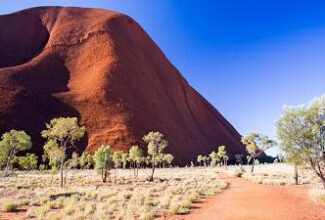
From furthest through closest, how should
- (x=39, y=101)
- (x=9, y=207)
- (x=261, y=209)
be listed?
(x=39, y=101)
(x=9, y=207)
(x=261, y=209)

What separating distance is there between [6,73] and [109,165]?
6643cm

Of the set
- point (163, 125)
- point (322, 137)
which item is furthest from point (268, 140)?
point (322, 137)

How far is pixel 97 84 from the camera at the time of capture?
104375 mm

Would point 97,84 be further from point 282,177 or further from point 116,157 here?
point 282,177

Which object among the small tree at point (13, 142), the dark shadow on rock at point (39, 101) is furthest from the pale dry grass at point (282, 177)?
the dark shadow on rock at point (39, 101)

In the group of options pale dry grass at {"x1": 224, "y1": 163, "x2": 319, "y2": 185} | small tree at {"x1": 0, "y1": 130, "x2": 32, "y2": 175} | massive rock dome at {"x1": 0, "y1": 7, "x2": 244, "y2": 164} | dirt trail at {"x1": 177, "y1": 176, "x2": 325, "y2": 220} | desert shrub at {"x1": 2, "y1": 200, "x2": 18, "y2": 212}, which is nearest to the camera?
dirt trail at {"x1": 177, "y1": 176, "x2": 325, "y2": 220}

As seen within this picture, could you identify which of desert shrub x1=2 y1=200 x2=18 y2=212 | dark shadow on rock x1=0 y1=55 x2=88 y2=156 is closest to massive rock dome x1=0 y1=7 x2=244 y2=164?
dark shadow on rock x1=0 y1=55 x2=88 y2=156

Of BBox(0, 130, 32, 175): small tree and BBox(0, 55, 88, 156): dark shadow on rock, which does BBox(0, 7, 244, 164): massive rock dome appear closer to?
BBox(0, 55, 88, 156): dark shadow on rock

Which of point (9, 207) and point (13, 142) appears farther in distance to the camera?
point (13, 142)

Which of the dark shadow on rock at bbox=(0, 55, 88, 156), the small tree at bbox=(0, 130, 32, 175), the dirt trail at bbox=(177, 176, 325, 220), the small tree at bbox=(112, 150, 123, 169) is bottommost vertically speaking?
the dirt trail at bbox=(177, 176, 325, 220)

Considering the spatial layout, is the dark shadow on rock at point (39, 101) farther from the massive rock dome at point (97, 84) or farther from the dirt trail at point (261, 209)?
the dirt trail at point (261, 209)

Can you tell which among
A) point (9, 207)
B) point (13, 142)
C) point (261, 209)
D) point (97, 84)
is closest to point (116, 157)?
point (13, 142)

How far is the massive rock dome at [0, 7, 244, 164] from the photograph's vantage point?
93.9m

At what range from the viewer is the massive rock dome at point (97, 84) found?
308 ft
